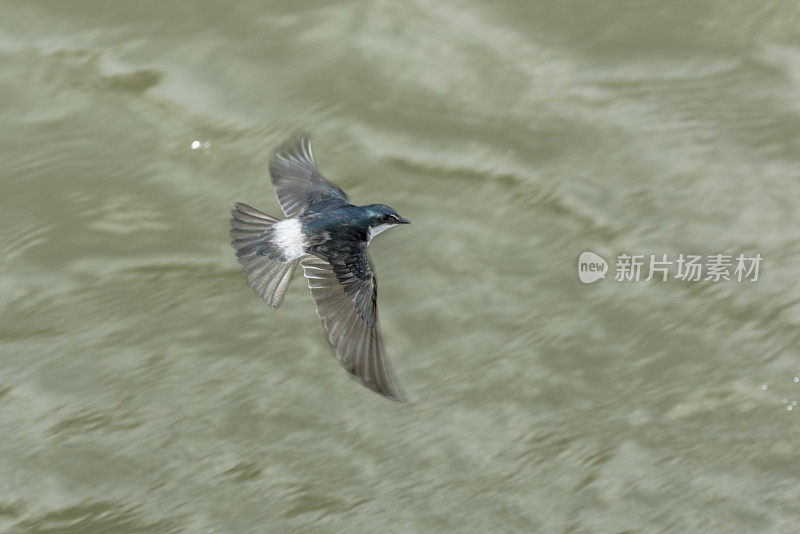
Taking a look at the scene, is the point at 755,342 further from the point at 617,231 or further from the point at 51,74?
the point at 51,74

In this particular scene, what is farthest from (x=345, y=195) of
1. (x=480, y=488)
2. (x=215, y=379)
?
(x=480, y=488)

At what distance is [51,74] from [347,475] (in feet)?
4.52

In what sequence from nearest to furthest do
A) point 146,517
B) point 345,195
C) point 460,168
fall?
point 146,517 < point 345,195 < point 460,168

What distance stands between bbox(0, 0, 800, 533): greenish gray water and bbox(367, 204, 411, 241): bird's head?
19cm

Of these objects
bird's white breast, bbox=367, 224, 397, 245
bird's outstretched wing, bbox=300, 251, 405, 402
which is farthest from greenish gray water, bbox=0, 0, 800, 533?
bird's outstretched wing, bbox=300, 251, 405, 402

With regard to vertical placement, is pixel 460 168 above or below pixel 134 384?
above

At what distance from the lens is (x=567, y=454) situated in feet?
9.20

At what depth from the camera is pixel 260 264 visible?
266 centimetres
